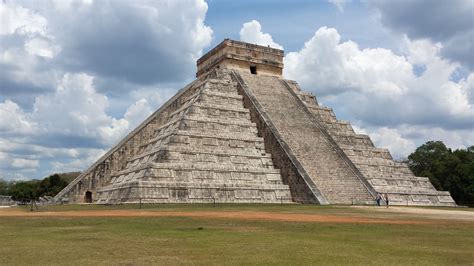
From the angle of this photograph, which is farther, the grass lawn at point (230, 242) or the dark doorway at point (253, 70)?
the dark doorway at point (253, 70)

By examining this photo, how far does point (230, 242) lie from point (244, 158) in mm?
17090

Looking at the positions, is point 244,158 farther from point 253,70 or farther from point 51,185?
point 51,185

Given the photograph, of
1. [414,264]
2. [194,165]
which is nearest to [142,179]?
[194,165]

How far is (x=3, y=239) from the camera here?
9.92m

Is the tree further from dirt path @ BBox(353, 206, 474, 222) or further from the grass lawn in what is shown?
the grass lawn

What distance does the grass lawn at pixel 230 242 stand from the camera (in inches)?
304

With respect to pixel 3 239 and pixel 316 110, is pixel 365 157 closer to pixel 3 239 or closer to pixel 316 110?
pixel 316 110

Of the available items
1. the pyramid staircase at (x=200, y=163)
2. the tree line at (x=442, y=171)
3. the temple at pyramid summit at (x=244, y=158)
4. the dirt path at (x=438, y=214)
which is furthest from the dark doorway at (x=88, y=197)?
the tree line at (x=442, y=171)

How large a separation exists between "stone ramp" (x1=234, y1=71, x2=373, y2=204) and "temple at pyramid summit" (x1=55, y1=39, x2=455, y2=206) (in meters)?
0.07

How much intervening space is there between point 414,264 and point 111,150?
26.4m

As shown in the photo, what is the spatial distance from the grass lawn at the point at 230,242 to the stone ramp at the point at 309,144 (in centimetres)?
1160

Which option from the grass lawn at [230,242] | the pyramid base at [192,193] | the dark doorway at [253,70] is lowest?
the grass lawn at [230,242]

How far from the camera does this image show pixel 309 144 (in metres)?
28.7

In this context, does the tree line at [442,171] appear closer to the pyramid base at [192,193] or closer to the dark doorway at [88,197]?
the dark doorway at [88,197]
